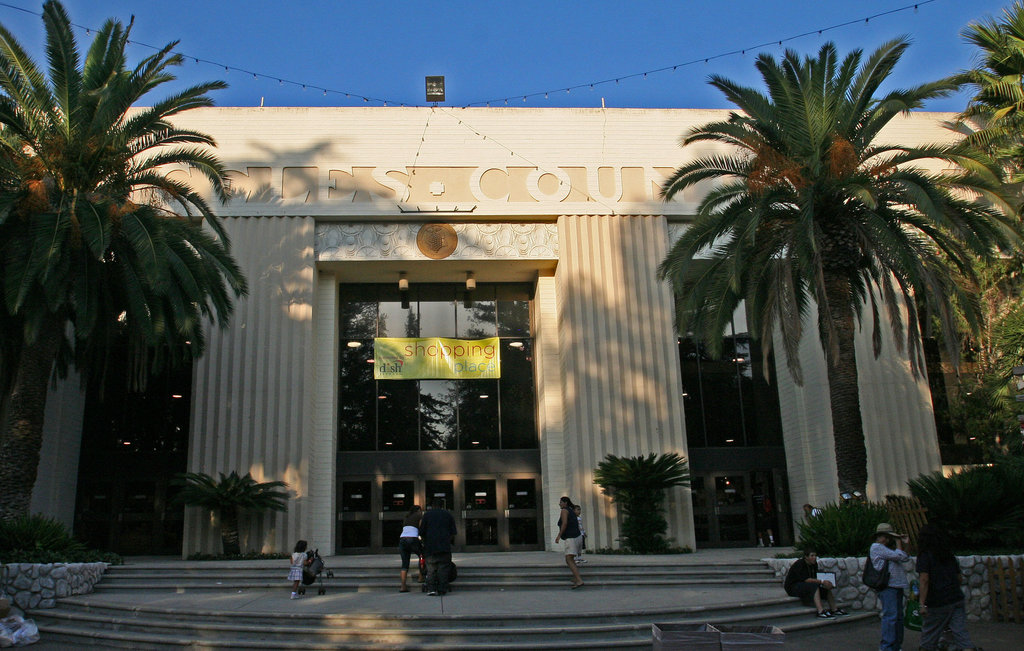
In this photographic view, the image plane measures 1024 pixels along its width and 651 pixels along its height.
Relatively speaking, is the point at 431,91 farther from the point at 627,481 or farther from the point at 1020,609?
the point at 1020,609

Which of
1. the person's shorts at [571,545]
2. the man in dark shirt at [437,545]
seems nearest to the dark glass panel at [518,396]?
the person's shorts at [571,545]

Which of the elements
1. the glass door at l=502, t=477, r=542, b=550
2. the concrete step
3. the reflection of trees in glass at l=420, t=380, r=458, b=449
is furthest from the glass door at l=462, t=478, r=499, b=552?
the concrete step

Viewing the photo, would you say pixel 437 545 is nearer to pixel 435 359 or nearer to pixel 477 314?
pixel 435 359

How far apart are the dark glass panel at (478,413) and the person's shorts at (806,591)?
1139 centimetres

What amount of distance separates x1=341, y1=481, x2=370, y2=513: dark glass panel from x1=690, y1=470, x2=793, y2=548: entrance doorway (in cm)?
897

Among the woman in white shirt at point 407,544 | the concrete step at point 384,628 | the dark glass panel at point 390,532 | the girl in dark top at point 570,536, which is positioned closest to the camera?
the concrete step at point 384,628

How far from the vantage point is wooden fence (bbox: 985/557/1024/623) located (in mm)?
11930

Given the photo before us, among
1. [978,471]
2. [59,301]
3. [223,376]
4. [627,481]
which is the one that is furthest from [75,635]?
[978,471]

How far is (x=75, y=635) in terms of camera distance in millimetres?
11445

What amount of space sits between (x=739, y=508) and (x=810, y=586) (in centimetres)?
1041

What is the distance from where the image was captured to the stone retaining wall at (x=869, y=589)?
40.4 ft

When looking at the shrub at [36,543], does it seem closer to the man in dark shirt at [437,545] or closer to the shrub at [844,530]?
the man in dark shirt at [437,545]

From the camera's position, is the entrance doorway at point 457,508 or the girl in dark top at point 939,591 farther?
the entrance doorway at point 457,508

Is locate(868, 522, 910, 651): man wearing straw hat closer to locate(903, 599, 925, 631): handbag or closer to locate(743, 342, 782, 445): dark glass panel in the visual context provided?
locate(903, 599, 925, 631): handbag
